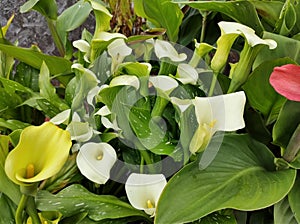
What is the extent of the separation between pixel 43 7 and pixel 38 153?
0.28 m

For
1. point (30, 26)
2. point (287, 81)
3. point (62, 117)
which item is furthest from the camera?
point (30, 26)

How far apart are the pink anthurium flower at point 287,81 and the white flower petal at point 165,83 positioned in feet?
0.36

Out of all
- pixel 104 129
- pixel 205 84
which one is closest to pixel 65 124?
pixel 104 129

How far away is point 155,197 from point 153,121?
75 millimetres

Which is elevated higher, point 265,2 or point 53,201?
point 265,2

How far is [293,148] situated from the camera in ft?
1.64

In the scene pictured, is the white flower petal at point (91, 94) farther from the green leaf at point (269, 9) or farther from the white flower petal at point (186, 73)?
the green leaf at point (269, 9)

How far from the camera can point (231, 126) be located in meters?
0.45

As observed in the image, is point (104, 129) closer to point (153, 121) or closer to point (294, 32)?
point (153, 121)

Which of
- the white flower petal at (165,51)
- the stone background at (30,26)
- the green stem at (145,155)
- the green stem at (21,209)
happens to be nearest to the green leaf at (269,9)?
the white flower petal at (165,51)

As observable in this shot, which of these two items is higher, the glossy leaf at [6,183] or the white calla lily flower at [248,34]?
the white calla lily flower at [248,34]

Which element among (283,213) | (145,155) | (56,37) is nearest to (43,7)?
(56,37)

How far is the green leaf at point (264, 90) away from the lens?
50 cm

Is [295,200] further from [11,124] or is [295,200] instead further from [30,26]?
[30,26]
